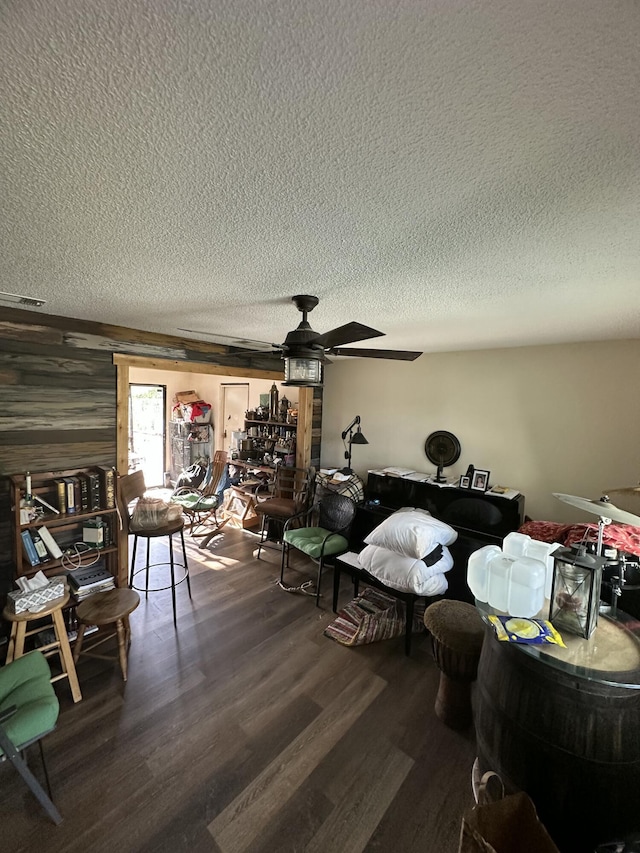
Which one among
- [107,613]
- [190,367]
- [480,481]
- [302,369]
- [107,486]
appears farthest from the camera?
[190,367]

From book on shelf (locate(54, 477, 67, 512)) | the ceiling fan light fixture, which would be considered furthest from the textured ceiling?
book on shelf (locate(54, 477, 67, 512))

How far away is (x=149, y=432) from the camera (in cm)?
717

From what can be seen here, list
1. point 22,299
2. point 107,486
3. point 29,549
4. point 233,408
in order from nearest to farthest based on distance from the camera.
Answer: point 22,299, point 29,549, point 107,486, point 233,408

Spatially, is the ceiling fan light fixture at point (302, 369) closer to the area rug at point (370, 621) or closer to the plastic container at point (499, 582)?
the plastic container at point (499, 582)

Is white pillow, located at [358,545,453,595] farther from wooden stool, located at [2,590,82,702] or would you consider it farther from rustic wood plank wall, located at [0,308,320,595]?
rustic wood plank wall, located at [0,308,320,595]

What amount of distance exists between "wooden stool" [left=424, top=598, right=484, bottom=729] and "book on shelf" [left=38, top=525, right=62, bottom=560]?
9.16ft

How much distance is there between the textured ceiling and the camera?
1.80 ft

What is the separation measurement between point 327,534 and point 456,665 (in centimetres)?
185

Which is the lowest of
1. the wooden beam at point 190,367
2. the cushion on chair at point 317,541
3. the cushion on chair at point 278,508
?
the cushion on chair at point 317,541

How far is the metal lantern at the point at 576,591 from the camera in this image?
1.54 m

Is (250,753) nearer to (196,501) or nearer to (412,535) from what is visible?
(412,535)

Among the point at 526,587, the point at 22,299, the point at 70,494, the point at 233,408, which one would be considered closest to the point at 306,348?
the point at 526,587

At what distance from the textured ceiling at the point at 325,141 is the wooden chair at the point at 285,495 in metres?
3.27

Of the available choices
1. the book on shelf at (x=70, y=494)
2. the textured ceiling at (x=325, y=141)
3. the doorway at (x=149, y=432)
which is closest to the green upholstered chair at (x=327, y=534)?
the book on shelf at (x=70, y=494)
